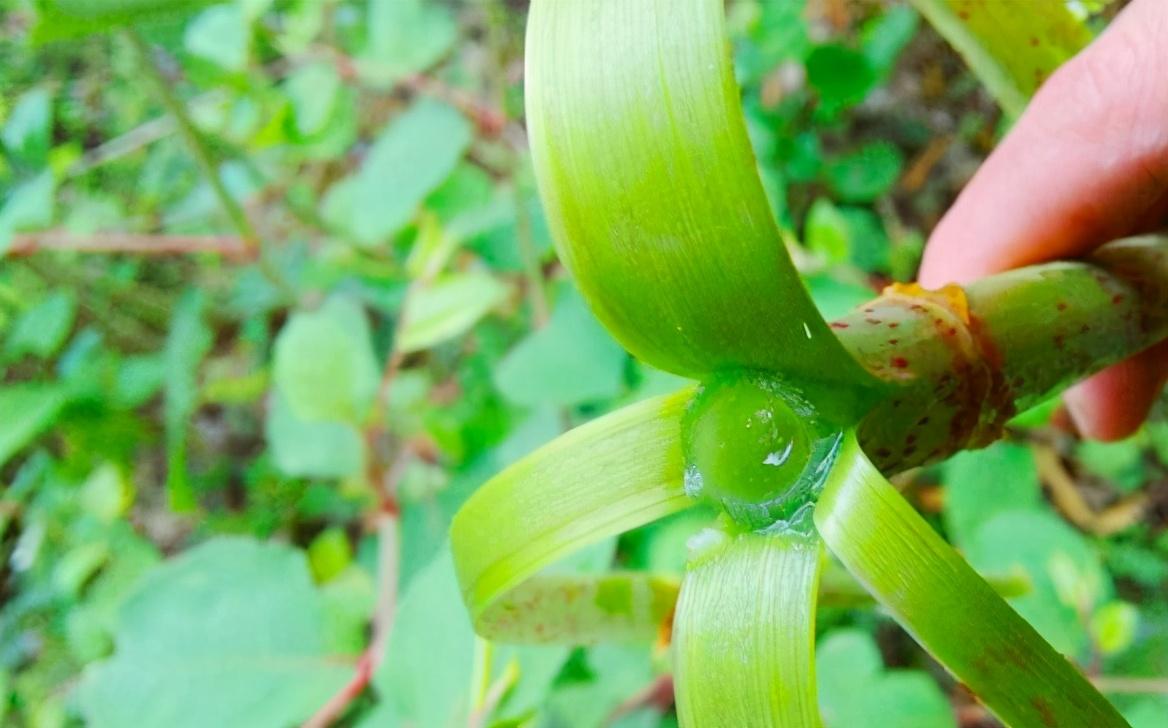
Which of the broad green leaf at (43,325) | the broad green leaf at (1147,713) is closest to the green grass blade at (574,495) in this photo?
the broad green leaf at (1147,713)

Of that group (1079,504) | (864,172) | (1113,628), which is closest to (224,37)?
(864,172)

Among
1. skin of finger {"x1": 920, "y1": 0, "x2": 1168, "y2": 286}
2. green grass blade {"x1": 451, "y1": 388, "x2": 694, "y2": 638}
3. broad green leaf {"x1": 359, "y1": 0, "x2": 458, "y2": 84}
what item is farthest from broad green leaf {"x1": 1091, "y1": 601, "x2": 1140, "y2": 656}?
broad green leaf {"x1": 359, "y1": 0, "x2": 458, "y2": 84}

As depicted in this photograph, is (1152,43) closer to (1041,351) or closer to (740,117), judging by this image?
(1041,351)

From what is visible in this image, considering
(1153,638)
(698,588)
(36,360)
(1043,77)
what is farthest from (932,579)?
(36,360)

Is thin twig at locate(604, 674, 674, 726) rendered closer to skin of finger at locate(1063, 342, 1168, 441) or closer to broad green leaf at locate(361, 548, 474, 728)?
broad green leaf at locate(361, 548, 474, 728)

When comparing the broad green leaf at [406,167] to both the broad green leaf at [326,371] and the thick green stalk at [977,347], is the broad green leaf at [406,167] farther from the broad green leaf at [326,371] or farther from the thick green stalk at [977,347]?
the thick green stalk at [977,347]

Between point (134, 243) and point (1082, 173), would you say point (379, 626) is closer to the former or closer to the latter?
point (134, 243)
